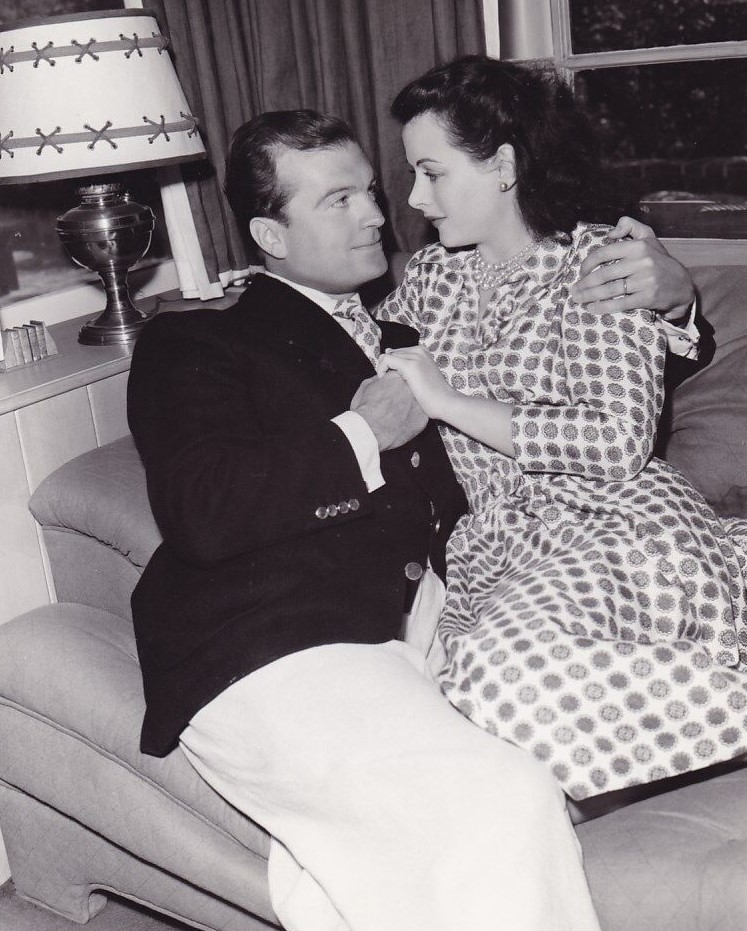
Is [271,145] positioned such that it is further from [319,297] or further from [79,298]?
[79,298]

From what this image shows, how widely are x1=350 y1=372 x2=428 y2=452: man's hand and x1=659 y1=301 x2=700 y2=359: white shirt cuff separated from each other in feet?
1.51

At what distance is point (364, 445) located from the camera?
5.08 ft

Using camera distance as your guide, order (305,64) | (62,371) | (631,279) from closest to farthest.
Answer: (631,279), (62,371), (305,64)

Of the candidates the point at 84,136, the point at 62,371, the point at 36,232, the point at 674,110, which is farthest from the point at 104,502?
the point at 674,110

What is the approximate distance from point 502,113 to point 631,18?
5.81 metres

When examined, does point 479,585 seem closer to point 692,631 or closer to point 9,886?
point 692,631

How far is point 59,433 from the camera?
199 centimetres

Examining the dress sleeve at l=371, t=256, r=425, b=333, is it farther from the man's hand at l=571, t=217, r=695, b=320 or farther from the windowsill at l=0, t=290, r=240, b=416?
the windowsill at l=0, t=290, r=240, b=416

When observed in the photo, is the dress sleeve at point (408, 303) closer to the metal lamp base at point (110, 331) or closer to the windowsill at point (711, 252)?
the metal lamp base at point (110, 331)

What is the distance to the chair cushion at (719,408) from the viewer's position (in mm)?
1883

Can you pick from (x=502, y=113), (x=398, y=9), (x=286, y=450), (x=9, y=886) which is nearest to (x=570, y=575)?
(x=286, y=450)

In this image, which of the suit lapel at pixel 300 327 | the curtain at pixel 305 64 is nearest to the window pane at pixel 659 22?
the curtain at pixel 305 64

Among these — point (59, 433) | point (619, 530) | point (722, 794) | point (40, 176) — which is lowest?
point (722, 794)

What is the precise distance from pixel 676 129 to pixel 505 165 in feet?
21.9
